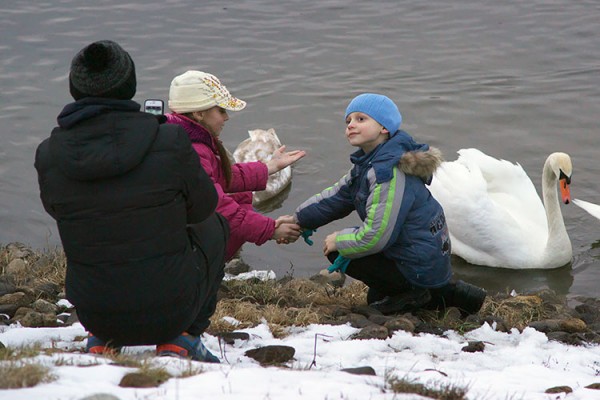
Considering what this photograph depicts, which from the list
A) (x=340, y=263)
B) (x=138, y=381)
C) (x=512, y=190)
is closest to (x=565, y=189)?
(x=512, y=190)

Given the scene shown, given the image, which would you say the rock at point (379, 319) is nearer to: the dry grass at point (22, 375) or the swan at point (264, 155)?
the dry grass at point (22, 375)

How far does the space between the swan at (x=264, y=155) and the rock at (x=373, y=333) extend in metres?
4.58

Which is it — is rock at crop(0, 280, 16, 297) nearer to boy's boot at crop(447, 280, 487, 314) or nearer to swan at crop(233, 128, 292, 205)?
boy's boot at crop(447, 280, 487, 314)

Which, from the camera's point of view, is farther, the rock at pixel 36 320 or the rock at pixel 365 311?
the rock at pixel 365 311

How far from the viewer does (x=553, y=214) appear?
902cm

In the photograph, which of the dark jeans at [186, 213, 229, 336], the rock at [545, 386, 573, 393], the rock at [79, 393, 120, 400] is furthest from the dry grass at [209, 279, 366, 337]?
the rock at [79, 393, 120, 400]

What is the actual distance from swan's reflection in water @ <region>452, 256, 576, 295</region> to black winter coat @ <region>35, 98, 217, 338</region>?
4.70m

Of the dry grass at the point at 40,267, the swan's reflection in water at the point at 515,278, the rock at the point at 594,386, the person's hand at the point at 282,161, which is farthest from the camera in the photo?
the swan's reflection in water at the point at 515,278

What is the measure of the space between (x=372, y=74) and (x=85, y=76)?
28.8 ft

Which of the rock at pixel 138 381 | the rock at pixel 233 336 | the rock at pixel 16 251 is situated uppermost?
the rock at pixel 138 381

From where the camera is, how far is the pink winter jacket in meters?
5.95

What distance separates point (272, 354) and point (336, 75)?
8.38m

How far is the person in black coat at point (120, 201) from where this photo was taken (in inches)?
166

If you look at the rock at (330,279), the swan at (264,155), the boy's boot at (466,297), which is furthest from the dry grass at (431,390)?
the swan at (264,155)
